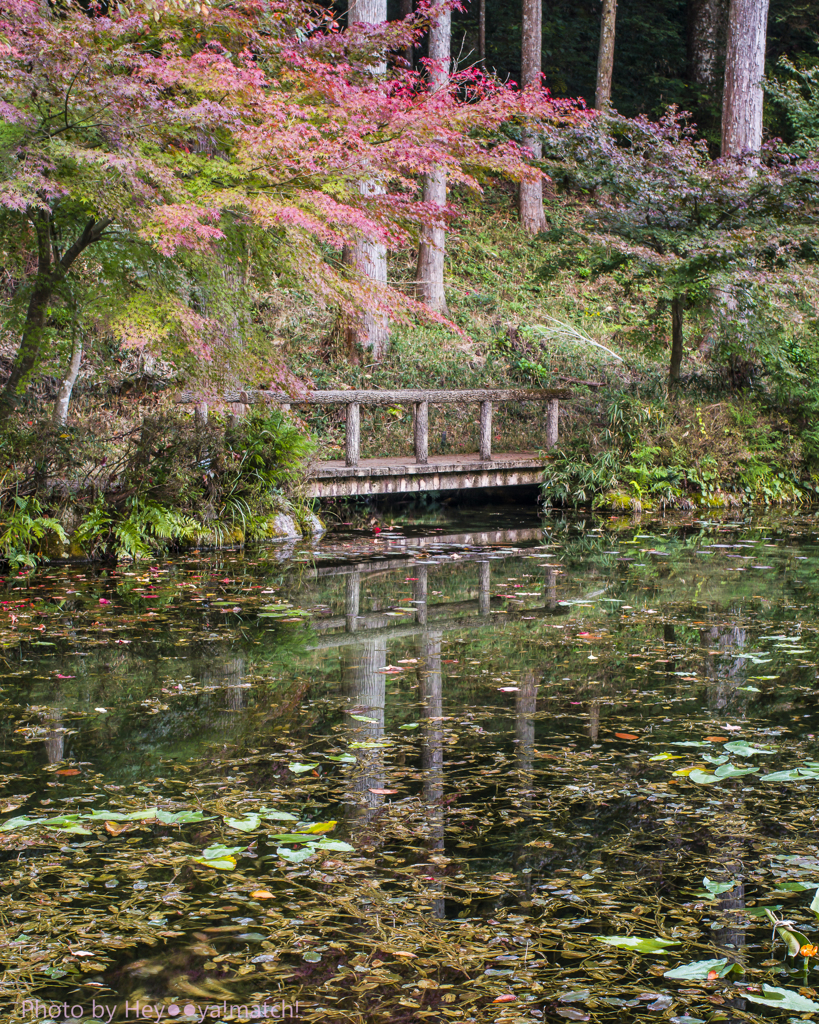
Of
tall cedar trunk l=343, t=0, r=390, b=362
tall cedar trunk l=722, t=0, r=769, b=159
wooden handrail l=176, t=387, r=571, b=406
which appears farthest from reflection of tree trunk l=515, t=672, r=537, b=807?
tall cedar trunk l=722, t=0, r=769, b=159

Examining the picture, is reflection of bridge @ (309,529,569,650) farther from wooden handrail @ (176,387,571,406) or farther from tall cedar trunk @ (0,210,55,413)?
tall cedar trunk @ (0,210,55,413)

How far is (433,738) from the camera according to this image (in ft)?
14.9

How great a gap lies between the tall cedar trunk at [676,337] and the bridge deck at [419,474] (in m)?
2.36

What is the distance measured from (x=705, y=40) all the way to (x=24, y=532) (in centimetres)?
2272

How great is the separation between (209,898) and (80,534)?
6.50 meters

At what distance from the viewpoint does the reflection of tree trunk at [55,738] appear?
14.1 feet

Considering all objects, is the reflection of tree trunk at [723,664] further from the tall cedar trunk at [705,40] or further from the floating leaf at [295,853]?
the tall cedar trunk at [705,40]

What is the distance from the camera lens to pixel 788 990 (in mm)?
2625

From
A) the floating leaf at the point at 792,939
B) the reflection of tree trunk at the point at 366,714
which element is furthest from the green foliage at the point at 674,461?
the floating leaf at the point at 792,939

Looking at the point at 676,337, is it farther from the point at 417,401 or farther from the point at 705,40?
the point at 705,40

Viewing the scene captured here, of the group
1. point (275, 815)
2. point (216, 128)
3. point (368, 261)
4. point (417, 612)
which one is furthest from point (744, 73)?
point (275, 815)

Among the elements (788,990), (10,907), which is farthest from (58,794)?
(788,990)

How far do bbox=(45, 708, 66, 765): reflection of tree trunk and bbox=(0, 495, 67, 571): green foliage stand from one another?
13.0 ft

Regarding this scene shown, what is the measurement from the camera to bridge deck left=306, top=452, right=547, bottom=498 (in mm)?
11727
